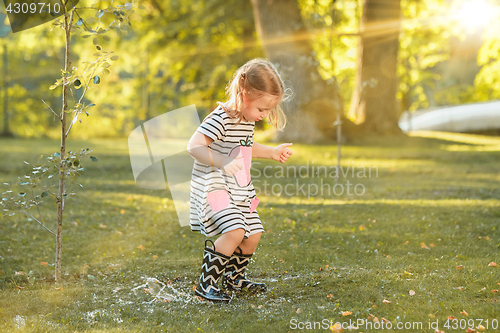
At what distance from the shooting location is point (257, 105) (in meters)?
3.28

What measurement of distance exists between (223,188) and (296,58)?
35.8 feet

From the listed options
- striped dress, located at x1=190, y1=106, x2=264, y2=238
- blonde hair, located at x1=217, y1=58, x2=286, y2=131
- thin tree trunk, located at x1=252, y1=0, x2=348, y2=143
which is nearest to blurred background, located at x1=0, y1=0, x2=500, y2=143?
thin tree trunk, located at x1=252, y1=0, x2=348, y2=143

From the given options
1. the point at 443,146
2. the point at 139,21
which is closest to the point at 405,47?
the point at 443,146

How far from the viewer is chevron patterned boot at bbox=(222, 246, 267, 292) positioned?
3.57 metres

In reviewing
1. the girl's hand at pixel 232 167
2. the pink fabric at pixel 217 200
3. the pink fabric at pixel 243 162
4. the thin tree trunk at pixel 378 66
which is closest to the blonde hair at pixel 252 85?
the pink fabric at pixel 243 162

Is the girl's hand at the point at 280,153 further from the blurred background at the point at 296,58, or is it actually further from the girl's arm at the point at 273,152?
the blurred background at the point at 296,58

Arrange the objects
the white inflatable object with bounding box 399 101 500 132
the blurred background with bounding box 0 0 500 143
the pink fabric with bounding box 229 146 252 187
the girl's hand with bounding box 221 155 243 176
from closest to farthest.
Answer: the girl's hand with bounding box 221 155 243 176, the pink fabric with bounding box 229 146 252 187, the blurred background with bounding box 0 0 500 143, the white inflatable object with bounding box 399 101 500 132

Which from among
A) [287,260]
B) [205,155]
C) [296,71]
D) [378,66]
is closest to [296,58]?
[296,71]

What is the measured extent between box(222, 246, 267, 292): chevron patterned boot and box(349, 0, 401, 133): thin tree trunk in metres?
11.4

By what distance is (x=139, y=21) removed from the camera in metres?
21.7

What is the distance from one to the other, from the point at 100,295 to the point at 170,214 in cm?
297

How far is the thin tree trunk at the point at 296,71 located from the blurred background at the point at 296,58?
0.10 feet
